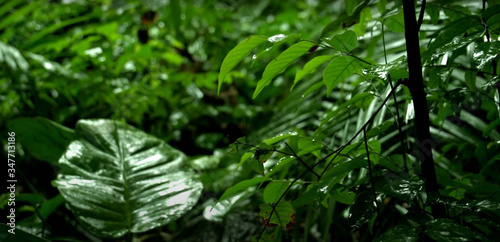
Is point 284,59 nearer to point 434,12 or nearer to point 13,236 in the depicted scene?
point 434,12

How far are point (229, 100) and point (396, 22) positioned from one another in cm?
194

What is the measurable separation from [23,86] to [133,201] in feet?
2.33

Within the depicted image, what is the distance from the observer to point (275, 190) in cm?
65

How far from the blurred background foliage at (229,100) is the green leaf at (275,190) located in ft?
0.13

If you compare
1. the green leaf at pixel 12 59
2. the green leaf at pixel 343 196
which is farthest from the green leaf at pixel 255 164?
the green leaf at pixel 12 59

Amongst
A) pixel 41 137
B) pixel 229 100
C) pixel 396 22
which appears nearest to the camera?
pixel 396 22

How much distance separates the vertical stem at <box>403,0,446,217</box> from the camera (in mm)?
542

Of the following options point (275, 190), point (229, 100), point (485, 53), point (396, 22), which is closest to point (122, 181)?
point (275, 190)

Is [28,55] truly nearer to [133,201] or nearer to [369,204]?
[133,201]

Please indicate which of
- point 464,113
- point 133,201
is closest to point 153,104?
point 133,201

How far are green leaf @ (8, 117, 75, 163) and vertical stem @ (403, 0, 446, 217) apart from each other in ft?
3.54

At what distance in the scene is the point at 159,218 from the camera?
0.93 meters

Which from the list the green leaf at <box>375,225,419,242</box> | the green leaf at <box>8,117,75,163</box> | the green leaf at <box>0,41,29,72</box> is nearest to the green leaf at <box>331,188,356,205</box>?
the green leaf at <box>375,225,419,242</box>

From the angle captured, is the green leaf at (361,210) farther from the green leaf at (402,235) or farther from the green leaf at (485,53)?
the green leaf at (485,53)
